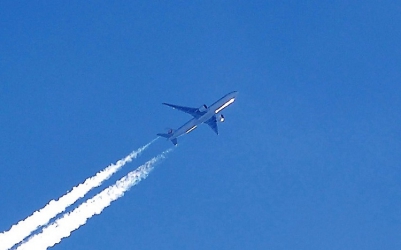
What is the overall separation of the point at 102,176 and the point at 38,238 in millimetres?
23698

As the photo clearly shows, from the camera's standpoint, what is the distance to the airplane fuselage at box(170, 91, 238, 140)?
182413 mm

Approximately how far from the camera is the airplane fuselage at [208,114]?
182 metres

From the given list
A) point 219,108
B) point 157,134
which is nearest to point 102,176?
point 157,134

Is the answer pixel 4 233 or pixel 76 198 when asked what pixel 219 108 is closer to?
pixel 76 198

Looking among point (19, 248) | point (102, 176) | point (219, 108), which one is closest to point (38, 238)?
point (19, 248)

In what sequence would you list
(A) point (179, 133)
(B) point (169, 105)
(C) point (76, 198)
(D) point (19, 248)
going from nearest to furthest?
(D) point (19, 248)
(C) point (76, 198)
(A) point (179, 133)
(B) point (169, 105)

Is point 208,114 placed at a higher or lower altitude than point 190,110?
lower

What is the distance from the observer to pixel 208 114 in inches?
7308

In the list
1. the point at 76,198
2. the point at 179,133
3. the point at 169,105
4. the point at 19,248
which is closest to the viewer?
the point at 19,248

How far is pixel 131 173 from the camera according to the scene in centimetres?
17675

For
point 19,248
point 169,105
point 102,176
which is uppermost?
point 169,105

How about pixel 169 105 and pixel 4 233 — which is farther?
pixel 169 105

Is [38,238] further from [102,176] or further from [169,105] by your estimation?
[169,105]

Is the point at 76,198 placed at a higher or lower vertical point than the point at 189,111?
lower
